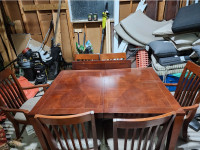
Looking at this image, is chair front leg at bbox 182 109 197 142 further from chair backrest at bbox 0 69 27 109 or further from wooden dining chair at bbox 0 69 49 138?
chair backrest at bbox 0 69 27 109

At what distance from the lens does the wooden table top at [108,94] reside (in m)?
1.10

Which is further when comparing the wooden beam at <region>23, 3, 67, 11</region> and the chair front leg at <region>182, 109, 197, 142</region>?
the wooden beam at <region>23, 3, 67, 11</region>

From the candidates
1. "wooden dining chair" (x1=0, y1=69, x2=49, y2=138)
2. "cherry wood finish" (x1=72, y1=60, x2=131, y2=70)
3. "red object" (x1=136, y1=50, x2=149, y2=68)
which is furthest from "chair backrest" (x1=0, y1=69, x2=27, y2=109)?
"red object" (x1=136, y1=50, x2=149, y2=68)

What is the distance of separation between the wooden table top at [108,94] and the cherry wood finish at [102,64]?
6.3 inches

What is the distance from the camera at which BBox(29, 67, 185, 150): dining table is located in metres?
1.07

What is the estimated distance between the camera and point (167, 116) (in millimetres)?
828

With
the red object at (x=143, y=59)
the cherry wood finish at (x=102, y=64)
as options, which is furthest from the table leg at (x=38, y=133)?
the red object at (x=143, y=59)

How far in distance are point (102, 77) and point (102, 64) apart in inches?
12.5

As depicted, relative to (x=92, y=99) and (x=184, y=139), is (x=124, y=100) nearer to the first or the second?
(x=92, y=99)

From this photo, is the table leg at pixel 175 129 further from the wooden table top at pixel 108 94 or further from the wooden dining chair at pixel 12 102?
the wooden dining chair at pixel 12 102

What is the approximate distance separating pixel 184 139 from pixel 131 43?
1989 millimetres

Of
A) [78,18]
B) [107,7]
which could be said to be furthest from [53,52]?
[107,7]

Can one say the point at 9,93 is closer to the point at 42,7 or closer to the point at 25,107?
the point at 25,107

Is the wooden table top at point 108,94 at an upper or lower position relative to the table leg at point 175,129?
upper
